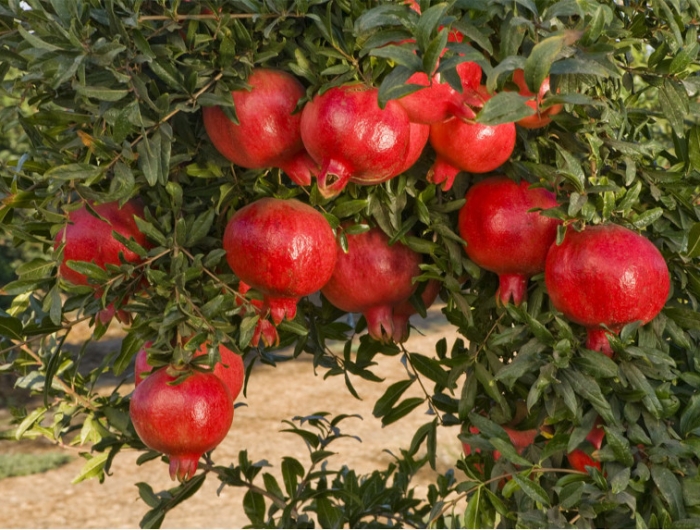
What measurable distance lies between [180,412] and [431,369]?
1.26 ft

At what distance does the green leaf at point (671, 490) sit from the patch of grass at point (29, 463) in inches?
166

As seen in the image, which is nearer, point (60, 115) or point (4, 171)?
point (60, 115)

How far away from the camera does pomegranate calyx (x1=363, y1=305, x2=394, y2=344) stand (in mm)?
1070

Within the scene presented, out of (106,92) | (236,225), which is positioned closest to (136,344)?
(236,225)

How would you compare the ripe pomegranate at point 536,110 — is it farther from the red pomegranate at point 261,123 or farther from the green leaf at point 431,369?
the green leaf at point 431,369

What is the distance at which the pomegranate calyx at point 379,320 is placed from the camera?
3.51 feet

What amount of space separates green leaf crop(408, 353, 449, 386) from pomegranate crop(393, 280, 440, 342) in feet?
0.16

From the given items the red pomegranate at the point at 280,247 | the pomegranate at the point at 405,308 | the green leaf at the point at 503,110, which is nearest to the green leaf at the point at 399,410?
the pomegranate at the point at 405,308

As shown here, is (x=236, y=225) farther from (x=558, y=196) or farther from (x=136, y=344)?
(x=558, y=196)

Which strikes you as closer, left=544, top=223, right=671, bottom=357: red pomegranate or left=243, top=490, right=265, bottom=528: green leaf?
left=544, top=223, right=671, bottom=357: red pomegranate

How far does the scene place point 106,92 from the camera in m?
0.81

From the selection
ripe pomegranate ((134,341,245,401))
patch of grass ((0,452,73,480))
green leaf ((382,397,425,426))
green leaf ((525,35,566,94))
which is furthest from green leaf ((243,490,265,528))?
patch of grass ((0,452,73,480))

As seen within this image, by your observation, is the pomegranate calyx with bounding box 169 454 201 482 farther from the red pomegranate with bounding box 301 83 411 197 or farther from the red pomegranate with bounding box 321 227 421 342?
the red pomegranate with bounding box 301 83 411 197

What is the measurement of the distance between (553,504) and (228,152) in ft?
2.01
